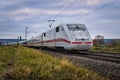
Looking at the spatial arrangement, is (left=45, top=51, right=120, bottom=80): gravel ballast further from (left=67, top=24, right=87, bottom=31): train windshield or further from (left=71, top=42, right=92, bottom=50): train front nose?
(left=67, top=24, right=87, bottom=31): train windshield

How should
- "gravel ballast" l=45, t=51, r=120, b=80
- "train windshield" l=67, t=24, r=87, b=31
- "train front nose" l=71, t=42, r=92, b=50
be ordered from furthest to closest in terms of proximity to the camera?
1. "train windshield" l=67, t=24, r=87, b=31
2. "train front nose" l=71, t=42, r=92, b=50
3. "gravel ballast" l=45, t=51, r=120, b=80

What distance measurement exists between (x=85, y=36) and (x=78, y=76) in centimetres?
1799

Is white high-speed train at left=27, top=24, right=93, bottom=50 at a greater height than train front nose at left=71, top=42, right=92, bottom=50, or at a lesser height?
greater

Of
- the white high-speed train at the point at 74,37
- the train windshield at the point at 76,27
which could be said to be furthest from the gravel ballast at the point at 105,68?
the train windshield at the point at 76,27

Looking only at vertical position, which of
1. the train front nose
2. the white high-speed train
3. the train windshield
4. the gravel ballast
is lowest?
the gravel ballast

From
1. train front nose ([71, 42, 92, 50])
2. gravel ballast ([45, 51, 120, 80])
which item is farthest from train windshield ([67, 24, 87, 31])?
gravel ballast ([45, 51, 120, 80])

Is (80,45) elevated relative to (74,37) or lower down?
lower down

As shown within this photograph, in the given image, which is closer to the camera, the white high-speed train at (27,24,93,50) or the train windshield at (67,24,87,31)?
the white high-speed train at (27,24,93,50)

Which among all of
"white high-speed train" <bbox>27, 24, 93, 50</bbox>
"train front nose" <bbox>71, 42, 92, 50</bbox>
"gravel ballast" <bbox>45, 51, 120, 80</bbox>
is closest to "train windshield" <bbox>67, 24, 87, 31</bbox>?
"white high-speed train" <bbox>27, 24, 93, 50</bbox>

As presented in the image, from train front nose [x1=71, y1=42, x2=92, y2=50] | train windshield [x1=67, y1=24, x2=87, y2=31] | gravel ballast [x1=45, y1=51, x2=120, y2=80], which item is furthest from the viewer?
train windshield [x1=67, y1=24, x2=87, y2=31]

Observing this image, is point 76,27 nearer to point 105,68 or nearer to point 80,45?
point 80,45

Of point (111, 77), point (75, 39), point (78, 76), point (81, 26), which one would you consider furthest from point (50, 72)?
point (81, 26)

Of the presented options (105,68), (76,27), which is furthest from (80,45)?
(105,68)

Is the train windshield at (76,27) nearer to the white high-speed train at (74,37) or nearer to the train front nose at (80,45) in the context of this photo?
the white high-speed train at (74,37)
